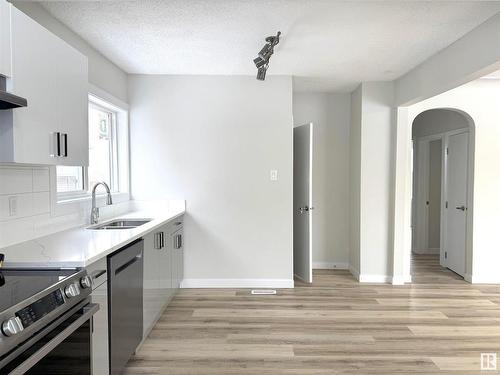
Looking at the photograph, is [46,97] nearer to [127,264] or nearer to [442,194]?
[127,264]

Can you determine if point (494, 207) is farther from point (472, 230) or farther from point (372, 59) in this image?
point (372, 59)

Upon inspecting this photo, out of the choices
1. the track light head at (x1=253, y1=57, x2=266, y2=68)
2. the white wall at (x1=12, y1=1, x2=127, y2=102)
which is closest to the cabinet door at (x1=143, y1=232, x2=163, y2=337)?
the white wall at (x1=12, y1=1, x2=127, y2=102)

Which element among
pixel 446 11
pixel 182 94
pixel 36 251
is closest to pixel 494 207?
pixel 446 11

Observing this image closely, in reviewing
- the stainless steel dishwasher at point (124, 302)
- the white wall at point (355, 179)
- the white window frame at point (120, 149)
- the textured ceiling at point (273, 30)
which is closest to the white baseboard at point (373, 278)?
the white wall at point (355, 179)

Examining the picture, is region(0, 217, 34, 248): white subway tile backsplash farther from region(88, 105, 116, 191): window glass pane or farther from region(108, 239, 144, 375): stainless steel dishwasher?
region(88, 105, 116, 191): window glass pane

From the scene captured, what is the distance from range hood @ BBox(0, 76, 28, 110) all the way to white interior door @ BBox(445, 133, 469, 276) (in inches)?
190

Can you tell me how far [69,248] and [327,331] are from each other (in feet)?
7.10

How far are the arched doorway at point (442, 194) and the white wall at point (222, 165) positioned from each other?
82.9 inches

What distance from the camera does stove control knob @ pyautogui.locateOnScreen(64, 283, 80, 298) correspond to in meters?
1.55

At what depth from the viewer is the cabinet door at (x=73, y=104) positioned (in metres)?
2.11

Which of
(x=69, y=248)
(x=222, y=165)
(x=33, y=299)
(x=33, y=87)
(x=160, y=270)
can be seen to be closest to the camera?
(x=33, y=299)

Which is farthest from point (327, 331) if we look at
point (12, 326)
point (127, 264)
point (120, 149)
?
point (120, 149)

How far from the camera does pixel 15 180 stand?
216cm

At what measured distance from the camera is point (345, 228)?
5023 millimetres
